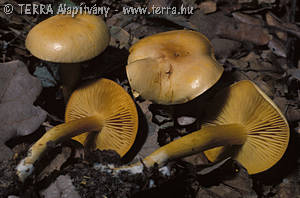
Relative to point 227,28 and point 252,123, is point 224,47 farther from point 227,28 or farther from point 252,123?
point 252,123

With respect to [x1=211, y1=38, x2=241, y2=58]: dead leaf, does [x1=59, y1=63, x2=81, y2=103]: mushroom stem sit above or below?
below

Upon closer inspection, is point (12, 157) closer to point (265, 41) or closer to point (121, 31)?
point (121, 31)

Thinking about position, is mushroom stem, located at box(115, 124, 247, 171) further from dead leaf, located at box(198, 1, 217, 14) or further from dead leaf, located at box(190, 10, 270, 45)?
dead leaf, located at box(198, 1, 217, 14)

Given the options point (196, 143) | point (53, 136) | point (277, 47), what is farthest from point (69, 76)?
point (277, 47)

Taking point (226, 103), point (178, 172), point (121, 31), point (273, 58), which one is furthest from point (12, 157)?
point (273, 58)

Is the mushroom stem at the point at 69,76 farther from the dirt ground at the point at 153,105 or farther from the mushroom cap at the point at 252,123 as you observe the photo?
the mushroom cap at the point at 252,123

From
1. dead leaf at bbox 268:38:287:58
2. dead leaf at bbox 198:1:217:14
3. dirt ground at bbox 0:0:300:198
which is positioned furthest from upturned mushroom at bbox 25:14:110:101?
dead leaf at bbox 268:38:287:58
